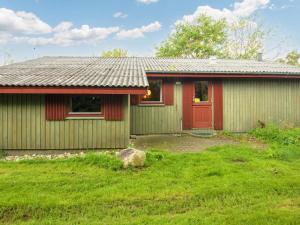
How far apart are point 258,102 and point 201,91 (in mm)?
2753

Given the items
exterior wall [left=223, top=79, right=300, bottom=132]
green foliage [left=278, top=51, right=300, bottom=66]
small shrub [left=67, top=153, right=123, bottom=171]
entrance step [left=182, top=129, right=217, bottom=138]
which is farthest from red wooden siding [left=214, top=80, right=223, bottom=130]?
green foliage [left=278, top=51, right=300, bottom=66]

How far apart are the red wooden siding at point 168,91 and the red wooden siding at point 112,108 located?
3.52 m

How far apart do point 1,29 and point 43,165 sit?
1395 inches

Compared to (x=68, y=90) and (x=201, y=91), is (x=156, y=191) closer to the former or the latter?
(x=68, y=90)

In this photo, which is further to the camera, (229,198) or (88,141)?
(88,141)

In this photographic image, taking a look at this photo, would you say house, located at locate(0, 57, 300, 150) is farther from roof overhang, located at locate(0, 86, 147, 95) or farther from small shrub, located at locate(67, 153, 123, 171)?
small shrub, located at locate(67, 153, 123, 171)

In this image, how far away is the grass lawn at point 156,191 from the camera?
3.74 meters

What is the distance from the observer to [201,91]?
37.7ft

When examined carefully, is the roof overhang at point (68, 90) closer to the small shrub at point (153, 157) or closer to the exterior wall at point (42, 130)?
the exterior wall at point (42, 130)

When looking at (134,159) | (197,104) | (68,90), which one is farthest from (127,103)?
(197,104)

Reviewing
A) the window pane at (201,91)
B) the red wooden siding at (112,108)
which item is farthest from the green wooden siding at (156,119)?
the red wooden siding at (112,108)

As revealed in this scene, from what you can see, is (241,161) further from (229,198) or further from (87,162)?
(87,162)

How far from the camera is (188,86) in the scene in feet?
36.8

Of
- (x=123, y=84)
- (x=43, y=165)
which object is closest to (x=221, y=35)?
(x=123, y=84)
